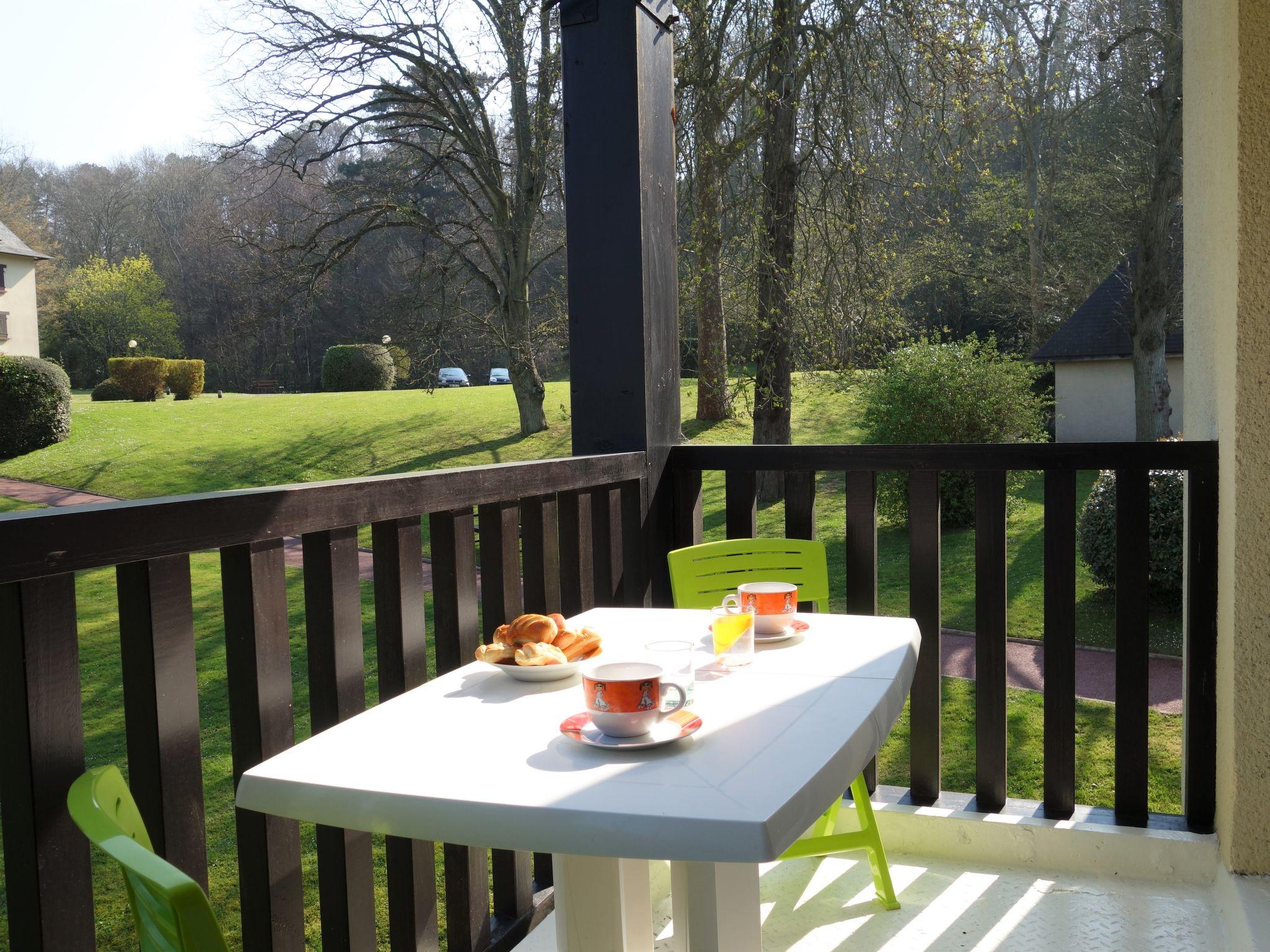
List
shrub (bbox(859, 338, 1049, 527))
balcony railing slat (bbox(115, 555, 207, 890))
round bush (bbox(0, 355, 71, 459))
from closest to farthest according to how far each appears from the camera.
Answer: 1. balcony railing slat (bbox(115, 555, 207, 890))
2. shrub (bbox(859, 338, 1049, 527))
3. round bush (bbox(0, 355, 71, 459))

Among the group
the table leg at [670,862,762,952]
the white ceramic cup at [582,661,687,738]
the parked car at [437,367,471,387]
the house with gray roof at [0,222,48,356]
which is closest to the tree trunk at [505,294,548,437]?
the table leg at [670,862,762,952]

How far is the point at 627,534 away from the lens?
8.76 ft

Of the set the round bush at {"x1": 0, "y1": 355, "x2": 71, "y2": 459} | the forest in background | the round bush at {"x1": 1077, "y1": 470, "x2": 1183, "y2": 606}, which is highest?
the forest in background

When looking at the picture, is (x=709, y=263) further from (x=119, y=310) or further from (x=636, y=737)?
(x=119, y=310)

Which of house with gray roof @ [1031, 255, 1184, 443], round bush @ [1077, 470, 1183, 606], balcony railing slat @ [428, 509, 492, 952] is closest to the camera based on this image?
balcony railing slat @ [428, 509, 492, 952]

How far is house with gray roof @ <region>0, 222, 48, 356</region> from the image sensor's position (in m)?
25.9

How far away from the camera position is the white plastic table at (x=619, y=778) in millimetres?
961

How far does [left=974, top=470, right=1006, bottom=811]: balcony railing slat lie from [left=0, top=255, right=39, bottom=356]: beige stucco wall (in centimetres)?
2923

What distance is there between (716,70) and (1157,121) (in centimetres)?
939

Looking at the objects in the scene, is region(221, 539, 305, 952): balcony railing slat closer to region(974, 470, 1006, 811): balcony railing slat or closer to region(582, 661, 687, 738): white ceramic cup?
region(582, 661, 687, 738): white ceramic cup

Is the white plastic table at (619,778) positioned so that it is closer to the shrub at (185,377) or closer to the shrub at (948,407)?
the shrub at (948,407)

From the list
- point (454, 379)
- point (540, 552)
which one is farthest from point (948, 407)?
point (454, 379)

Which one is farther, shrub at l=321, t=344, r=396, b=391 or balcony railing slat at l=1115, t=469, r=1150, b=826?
shrub at l=321, t=344, r=396, b=391

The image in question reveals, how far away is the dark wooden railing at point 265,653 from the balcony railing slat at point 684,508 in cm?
55
